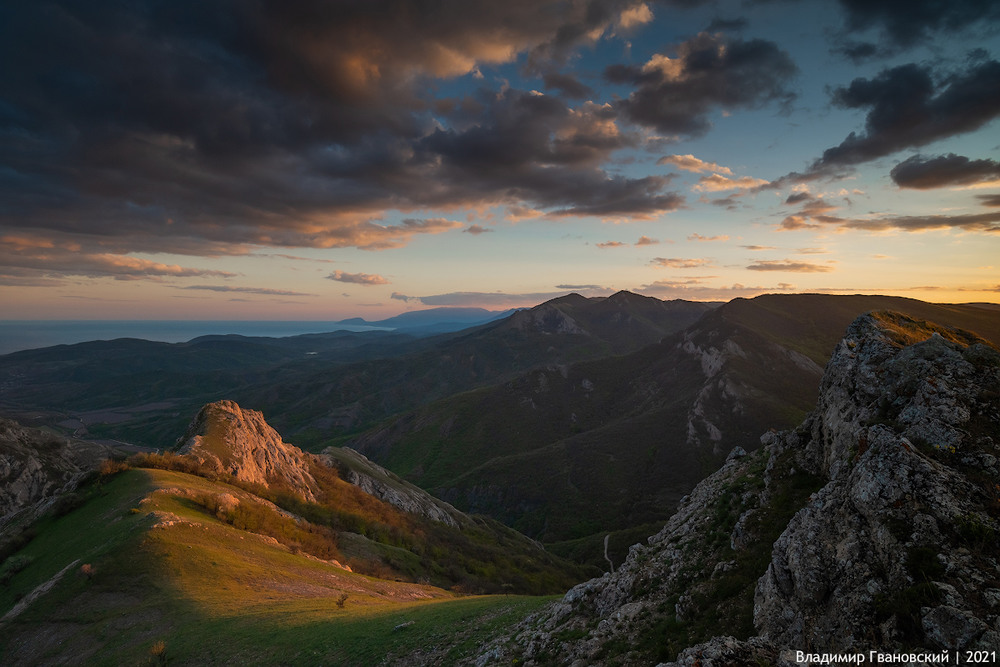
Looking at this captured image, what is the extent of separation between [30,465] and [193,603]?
73361 millimetres


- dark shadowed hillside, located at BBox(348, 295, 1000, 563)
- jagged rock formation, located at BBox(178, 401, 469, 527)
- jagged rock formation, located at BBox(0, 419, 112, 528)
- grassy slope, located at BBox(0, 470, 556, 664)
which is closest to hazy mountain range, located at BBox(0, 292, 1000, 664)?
grassy slope, located at BBox(0, 470, 556, 664)

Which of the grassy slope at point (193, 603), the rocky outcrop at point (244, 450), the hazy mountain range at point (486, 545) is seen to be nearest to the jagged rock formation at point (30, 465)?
the hazy mountain range at point (486, 545)

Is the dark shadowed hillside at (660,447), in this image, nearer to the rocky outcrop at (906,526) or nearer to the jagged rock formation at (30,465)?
the rocky outcrop at (906,526)

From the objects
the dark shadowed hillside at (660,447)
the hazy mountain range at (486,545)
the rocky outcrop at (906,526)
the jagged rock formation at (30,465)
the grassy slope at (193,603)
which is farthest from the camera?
the dark shadowed hillside at (660,447)

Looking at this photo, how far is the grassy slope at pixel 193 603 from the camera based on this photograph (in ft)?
75.6

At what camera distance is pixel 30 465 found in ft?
225

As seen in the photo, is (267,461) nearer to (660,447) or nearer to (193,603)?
(193,603)

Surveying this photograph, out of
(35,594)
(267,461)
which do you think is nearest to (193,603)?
(35,594)

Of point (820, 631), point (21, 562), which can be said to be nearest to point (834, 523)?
point (820, 631)

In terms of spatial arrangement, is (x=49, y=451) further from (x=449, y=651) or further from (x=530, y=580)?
(x=449, y=651)

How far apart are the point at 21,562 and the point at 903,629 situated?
180 feet

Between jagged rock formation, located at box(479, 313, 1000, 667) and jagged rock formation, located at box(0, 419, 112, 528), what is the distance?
75396 millimetres

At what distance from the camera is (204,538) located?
34344 mm

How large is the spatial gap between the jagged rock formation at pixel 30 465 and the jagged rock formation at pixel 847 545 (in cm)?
7540
